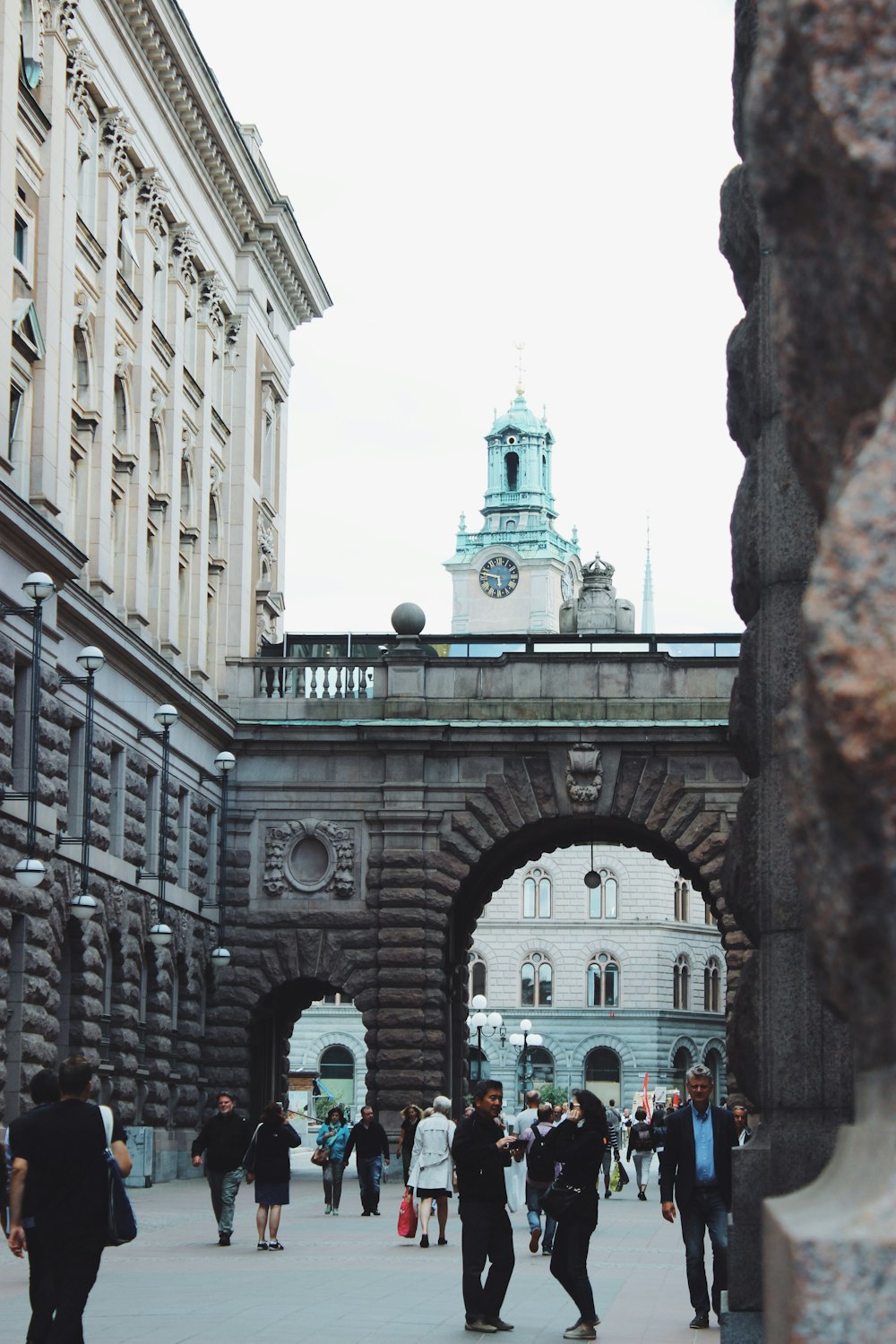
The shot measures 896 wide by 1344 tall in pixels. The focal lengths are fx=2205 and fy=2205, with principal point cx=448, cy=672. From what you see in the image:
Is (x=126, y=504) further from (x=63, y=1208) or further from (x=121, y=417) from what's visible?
(x=63, y=1208)

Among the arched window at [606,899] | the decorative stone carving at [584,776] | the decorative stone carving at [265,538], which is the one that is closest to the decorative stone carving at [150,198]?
the decorative stone carving at [265,538]

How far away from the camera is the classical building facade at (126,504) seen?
27844mm

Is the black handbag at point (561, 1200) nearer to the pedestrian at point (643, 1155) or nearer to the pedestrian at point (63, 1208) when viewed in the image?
the pedestrian at point (63, 1208)

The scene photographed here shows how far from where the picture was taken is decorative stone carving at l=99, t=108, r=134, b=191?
33.8 m

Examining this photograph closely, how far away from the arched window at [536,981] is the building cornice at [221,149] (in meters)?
49.4

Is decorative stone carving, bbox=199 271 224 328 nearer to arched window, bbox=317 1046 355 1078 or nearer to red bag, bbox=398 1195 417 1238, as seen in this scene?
red bag, bbox=398 1195 417 1238

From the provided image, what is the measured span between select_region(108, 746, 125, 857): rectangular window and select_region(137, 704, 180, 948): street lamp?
825mm

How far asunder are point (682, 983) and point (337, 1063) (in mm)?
15302

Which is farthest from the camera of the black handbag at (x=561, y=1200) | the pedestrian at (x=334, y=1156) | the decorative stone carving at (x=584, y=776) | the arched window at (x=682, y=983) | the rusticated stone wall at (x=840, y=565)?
the arched window at (x=682, y=983)

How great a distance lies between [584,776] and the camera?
39.7 metres

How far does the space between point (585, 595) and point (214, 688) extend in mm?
10607

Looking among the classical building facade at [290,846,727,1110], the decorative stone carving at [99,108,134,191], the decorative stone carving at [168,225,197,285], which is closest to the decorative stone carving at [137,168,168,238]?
the decorative stone carving at [99,108,134,191]

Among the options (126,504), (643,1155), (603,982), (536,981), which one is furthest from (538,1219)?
(536,981)

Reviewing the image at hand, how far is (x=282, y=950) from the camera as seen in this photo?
39.9m
